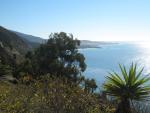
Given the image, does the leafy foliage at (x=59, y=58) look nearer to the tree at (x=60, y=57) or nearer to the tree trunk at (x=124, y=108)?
the tree at (x=60, y=57)

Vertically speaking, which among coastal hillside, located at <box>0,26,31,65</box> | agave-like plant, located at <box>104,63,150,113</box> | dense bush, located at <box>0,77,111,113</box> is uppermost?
agave-like plant, located at <box>104,63,150,113</box>

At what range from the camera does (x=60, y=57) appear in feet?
141

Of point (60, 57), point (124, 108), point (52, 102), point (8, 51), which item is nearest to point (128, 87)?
point (124, 108)

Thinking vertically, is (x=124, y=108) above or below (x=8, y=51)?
above

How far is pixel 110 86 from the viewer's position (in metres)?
10.5

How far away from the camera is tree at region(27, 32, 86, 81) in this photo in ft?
137

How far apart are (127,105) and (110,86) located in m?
0.92

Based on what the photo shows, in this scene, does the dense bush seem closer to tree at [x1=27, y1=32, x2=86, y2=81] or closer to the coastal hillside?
tree at [x1=27, y1=32, x2=86, y2=81]

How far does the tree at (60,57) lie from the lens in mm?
41719

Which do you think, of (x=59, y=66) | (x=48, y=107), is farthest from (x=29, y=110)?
(x=59, y=66)

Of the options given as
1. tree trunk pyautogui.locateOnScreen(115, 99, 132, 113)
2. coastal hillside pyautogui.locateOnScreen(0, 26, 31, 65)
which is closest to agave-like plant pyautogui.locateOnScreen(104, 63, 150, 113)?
tree trunk pyautogui.locateOnScreen(115, 99, 132, 113)

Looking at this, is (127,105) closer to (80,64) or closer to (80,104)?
(80,104)

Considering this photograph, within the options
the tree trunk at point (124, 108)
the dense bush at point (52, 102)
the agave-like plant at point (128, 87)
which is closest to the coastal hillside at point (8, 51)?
the dense bush at point (52, 102)

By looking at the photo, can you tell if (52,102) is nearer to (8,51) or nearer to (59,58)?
(59,58)
